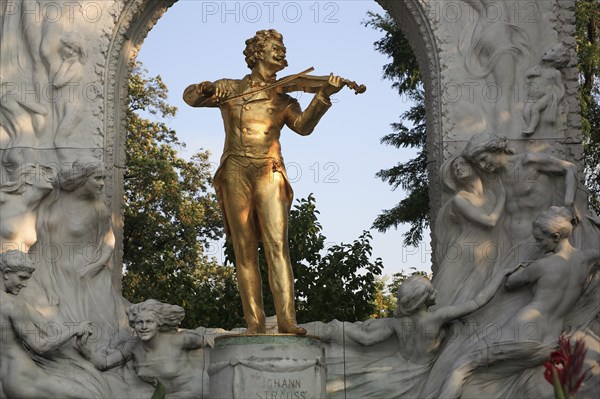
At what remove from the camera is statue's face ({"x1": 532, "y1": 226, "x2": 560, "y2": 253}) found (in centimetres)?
1042

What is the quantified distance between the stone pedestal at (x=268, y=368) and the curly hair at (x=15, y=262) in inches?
71.3

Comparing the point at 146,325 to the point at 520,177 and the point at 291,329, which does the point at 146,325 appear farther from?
the point at 520,177

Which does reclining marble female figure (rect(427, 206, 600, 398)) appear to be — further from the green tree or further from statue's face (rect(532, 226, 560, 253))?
the green tree

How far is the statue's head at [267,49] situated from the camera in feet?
35.5

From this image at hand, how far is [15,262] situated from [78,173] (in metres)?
1.19

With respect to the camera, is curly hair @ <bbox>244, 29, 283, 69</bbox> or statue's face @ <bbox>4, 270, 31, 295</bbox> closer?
statue's face @ <bbox>4, 270, 31, 295</bbox>

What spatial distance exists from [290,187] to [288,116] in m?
0.66

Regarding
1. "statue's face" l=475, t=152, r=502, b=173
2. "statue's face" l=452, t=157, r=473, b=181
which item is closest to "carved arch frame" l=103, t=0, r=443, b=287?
"statue's face" l=452, t=157, r=473, b=181

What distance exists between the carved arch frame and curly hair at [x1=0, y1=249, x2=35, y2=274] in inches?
56.0

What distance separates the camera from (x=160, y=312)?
10.5m

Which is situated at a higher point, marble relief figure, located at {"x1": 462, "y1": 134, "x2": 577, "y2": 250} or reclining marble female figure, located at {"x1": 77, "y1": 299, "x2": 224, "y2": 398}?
marble relief figure, located at {"x1": 462, "y1": 134, "x2": 577, "y2": 250}

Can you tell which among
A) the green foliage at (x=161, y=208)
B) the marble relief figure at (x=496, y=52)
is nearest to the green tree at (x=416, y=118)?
the green foliage at (x=161, y=208)

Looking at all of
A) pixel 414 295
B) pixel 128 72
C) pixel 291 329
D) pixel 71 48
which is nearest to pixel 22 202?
pixel 71 48

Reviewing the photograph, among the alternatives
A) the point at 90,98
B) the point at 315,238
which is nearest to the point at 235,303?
the point at 315,238
